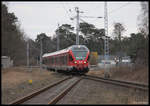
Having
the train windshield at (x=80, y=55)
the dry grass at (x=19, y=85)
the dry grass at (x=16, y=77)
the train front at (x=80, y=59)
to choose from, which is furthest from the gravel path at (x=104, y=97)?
the train windshield at (x=80, y=55)

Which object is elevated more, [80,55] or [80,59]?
[80,55]

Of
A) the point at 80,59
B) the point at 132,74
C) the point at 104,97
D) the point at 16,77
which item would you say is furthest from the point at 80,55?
the point at 104,97

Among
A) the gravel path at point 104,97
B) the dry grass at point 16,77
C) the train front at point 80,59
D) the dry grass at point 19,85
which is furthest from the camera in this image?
the train front at point 80,59

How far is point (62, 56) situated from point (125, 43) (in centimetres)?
3579

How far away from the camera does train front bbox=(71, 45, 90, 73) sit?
2958 cm

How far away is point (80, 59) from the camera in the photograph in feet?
98.3

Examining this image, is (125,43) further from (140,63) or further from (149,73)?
(149,73)

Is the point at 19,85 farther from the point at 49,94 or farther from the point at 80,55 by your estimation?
A: the point at 80,55

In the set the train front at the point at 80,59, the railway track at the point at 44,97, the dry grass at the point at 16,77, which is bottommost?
the dry grass at the point at 16,77

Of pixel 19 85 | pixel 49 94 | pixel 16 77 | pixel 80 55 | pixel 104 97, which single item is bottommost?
pixel 16 77

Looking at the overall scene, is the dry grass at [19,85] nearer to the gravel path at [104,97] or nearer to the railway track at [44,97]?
the railway track at [44,97]

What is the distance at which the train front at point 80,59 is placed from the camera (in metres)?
29.6

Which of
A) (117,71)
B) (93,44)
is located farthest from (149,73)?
(93,44)

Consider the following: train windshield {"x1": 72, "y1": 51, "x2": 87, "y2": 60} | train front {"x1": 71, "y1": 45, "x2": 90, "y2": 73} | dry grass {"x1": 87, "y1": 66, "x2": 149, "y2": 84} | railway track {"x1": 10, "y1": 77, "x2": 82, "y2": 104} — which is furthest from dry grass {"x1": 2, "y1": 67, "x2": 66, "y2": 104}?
dry grass {"x1": 87, "y1": 66, "x2": 149, "y2": 84}
